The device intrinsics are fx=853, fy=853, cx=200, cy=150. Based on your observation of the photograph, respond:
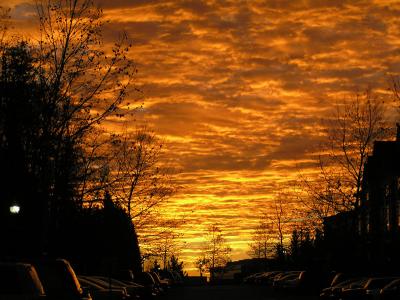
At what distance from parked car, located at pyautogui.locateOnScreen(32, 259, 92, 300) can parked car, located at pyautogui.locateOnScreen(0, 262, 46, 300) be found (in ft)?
10.8

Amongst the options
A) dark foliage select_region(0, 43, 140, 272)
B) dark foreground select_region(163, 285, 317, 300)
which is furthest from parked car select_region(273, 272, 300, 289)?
dark foliage select_region(0, 43, 140, 272)

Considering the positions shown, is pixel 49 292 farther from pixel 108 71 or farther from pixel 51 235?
pixel 51 235

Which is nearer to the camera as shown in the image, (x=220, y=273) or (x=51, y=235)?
(x=51, y=235)

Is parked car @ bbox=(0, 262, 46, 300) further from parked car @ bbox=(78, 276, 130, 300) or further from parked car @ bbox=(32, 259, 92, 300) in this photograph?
parked car @ bbox=(78, 276, 130, 300)

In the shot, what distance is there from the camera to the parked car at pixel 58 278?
18.4m

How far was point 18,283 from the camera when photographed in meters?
14.7

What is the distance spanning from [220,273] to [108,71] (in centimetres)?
16180

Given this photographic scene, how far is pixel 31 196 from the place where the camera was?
44.0 meters

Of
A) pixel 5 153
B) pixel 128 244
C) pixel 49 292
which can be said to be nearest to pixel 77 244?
pixel 5 153

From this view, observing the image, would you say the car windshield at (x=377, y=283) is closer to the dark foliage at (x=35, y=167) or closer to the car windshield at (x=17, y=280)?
the dark foliage at (x=35, y=167)

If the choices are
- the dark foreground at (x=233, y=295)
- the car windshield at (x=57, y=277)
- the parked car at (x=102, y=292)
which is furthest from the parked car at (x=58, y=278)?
the dark foreground at (x=233, y=295)

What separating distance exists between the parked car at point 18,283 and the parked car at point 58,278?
3.28 metres

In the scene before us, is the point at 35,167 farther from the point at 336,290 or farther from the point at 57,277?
the point at 57,277

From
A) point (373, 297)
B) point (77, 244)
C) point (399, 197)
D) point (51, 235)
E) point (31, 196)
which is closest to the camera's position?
point (373, 297)
